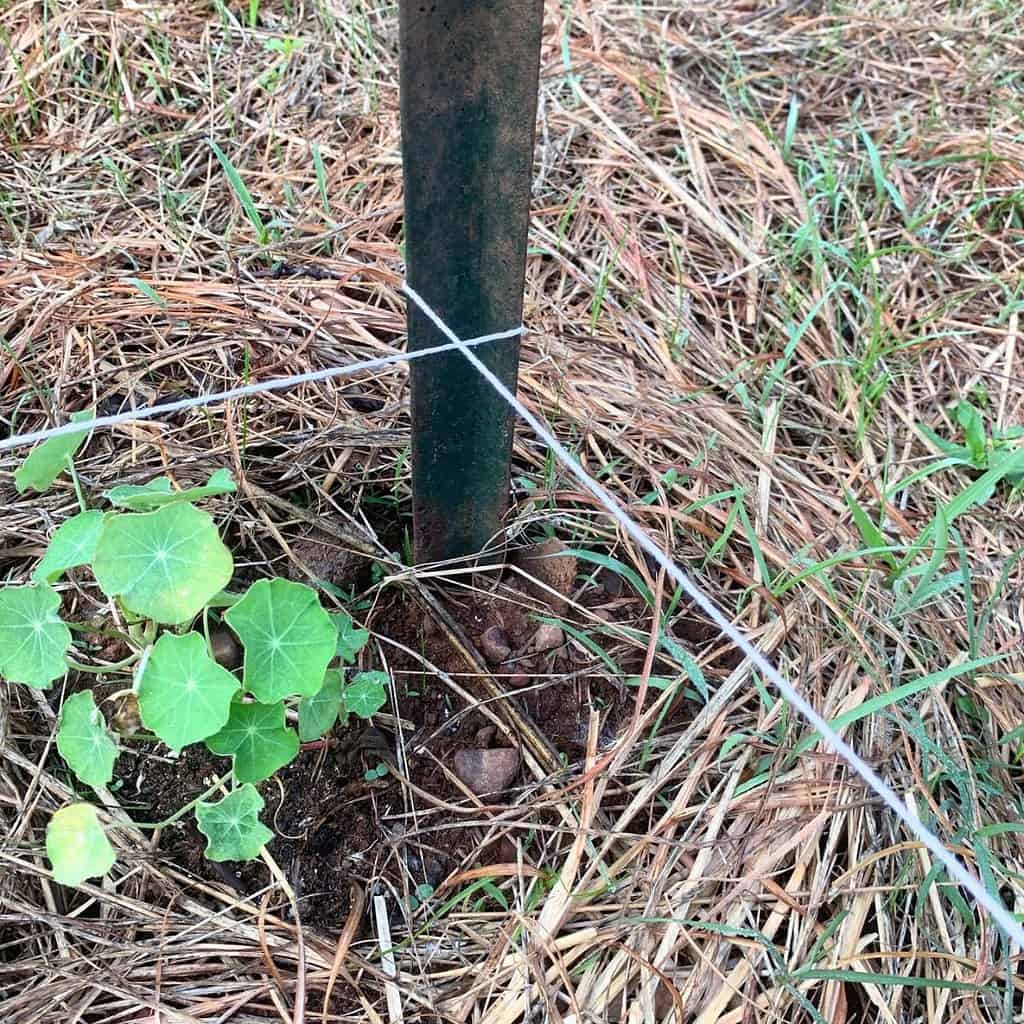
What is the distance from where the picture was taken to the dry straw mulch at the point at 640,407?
0.91 metres

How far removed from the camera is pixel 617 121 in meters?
1.85

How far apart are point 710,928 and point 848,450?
810 mm

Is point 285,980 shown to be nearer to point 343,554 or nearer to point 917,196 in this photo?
point 343,554

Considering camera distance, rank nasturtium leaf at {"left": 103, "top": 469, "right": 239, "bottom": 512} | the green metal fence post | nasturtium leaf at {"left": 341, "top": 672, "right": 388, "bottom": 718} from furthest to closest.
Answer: nasturtium leaf at {"left": 341, "top": 672, "right": 388, "bottom": 718}, nasturtium leaf at {"left": 103, "top": 469, "right": 239, "bottom": 512}, the green metal fence post

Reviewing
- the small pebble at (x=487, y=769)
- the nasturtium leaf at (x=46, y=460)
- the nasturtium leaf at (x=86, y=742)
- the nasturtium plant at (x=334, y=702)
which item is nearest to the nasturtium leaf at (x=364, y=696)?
the nasturtium plant at (x=334, y=702)

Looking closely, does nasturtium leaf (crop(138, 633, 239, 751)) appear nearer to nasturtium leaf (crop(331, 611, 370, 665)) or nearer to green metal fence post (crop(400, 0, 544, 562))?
nasturtium leaf (crop(331, 611, 370, 665))

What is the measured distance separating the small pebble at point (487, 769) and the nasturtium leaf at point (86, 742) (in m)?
0.38

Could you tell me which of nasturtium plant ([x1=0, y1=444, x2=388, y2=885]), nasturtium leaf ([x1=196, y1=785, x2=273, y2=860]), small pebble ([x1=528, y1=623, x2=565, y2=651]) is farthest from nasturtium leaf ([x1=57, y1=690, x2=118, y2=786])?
small pebble ([x1=528, y1=623, x2=565, y2=651])

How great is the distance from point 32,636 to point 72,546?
0.32ft

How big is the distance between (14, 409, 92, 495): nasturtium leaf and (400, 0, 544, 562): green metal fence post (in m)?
0.38

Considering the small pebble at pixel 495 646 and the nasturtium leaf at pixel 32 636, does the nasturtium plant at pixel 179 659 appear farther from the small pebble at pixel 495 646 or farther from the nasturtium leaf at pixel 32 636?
the small pebble at pixel 495 646

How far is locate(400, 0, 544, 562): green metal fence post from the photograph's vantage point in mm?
806

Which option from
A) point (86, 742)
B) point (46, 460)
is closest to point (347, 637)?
point (86, 742)

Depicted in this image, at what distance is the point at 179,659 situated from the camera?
2.81 ft
